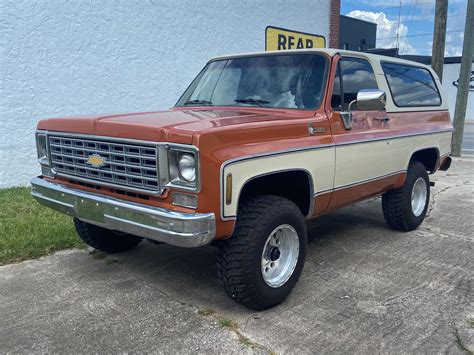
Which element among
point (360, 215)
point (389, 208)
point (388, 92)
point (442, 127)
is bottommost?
point (360, 215)

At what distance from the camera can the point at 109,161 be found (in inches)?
134

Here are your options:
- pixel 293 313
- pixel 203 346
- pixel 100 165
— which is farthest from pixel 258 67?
pixel 203 346

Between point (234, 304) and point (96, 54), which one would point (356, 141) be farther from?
point (96, 54)

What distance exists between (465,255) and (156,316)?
10.9ft

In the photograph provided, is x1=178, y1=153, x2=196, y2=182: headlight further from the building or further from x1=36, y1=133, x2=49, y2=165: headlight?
the building

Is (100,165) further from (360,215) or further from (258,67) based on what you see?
(360,215)

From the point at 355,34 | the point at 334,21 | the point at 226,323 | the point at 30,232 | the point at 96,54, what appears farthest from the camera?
the point at 355,34

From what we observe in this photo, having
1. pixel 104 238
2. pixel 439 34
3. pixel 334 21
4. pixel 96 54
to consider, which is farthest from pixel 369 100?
pixel 334 21

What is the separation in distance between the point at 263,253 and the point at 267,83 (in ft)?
5.78

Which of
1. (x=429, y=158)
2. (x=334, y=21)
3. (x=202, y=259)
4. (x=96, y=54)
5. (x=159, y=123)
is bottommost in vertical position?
(x=202, y=259)

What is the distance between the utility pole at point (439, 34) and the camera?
11.5 metres

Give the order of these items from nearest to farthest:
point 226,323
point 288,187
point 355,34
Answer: point 226,323 → point 288,187 → point 355,34

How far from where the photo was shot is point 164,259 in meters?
4.69

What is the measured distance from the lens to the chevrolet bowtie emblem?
11.3 feet
